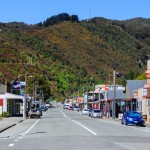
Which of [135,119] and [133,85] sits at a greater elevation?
[133,85]

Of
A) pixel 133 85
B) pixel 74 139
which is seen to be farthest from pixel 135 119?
pixel 133 85

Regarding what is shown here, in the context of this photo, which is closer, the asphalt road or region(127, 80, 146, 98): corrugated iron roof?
the asphalt road

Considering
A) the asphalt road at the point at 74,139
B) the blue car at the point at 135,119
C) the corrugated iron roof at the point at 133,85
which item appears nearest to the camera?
the asphalt road at the point at 74,139

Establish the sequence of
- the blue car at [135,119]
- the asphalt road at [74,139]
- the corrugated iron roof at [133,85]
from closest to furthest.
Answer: the asphalt road at [74,139], the blue car at [135,119], the corrugated iron roof at [133,85]

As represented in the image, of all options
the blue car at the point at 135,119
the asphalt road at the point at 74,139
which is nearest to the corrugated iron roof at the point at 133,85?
the blue car at the point at 135,119

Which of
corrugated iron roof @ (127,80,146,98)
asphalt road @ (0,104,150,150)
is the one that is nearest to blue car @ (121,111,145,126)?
asphalt road @ (0,104,150,150)

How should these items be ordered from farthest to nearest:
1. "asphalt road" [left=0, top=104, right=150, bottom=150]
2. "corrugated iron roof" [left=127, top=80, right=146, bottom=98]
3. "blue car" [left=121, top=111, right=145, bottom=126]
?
1. "corrugated iron roof" [left=127, top=80, right=146, bottom=98]
2. "blue car" [left=121, top=111, right=145, bottom=126]
3. "asphalt road" [left=0, top=104, right=150, bottom=150]

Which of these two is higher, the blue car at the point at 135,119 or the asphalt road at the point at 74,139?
the blue car at the point at 135,119

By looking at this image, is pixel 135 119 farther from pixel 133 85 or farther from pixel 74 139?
pixel 133 85

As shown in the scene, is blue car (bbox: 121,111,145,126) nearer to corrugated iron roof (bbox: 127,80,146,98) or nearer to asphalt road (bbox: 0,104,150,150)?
asphalt road (bbox: 0,104,150,150)

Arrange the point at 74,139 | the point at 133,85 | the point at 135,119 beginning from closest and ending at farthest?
the point at 74,139 → the point at 135,119 → the point at 133,85

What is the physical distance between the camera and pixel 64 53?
19100 centimetres

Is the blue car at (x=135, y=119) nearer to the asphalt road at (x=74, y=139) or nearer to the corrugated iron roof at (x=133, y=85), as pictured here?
the asphalt road at (x=74, y=139)

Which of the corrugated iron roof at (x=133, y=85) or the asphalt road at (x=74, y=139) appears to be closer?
the asphalt road at (x=74, y=139)
